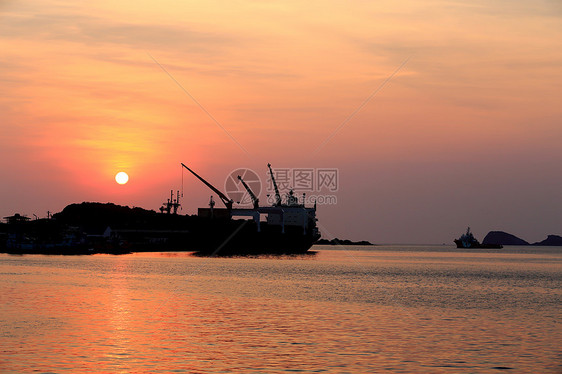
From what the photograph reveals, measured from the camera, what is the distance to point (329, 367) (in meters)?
27.8

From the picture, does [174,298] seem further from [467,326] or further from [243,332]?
[467,326]

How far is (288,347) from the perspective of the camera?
106 ft

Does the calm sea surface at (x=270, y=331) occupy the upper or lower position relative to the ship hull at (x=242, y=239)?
lower

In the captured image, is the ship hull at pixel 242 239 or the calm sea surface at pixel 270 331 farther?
the ship hull at pixel 242 239

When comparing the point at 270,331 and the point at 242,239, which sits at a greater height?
the point at 242,239

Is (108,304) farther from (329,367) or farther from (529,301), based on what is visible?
(529,301)

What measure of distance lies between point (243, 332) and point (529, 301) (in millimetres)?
33832


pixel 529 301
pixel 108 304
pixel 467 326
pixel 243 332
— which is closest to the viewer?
pixel 243 332

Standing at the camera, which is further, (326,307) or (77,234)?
(77,234)

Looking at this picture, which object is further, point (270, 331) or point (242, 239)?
point (242, 239)

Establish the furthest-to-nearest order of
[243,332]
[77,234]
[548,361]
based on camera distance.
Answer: [77,234] < [243,332] < [548,361]

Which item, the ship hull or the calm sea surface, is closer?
the calm sea surface

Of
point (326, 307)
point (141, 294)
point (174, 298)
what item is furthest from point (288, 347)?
point (141, 294)

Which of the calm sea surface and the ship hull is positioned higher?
the ship hull
